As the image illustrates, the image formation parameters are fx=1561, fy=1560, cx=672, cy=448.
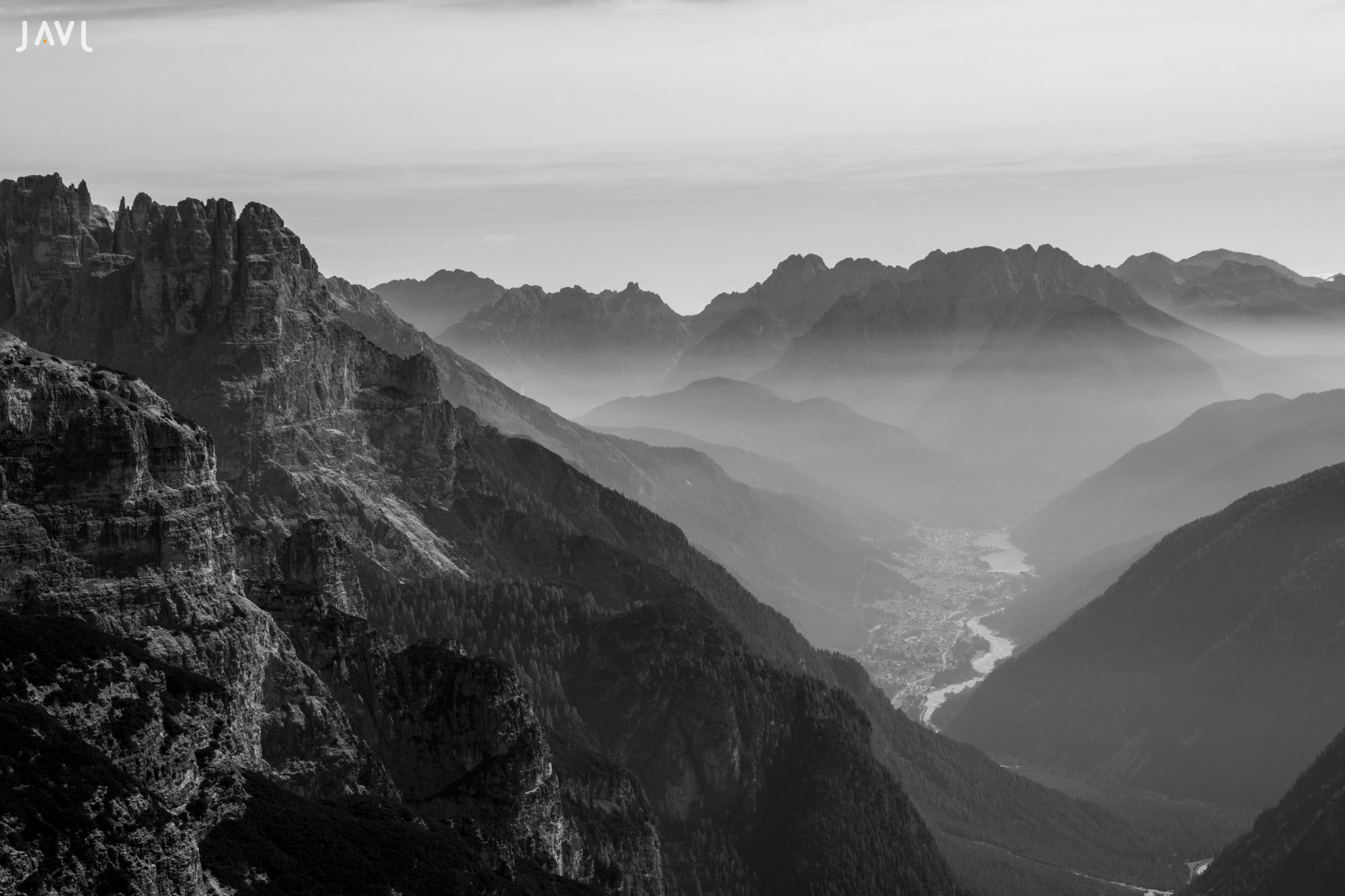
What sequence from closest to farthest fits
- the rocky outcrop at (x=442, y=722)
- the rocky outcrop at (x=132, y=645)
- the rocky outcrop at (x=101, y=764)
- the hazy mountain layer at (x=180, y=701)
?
the rocky outcrop at (x=101, y=764)
the hazy mountain layer at (x=180, y=701)
the rocky outcrop at (x=132, y=645)
the rocky outcrop at (x=442, y=722)

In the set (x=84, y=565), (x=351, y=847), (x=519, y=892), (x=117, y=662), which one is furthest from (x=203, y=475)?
(x=519, y=892)

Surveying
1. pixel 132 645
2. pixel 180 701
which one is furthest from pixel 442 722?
pixel 180 701

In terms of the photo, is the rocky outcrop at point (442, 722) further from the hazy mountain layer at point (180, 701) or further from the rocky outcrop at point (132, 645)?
Result: the rocky outcrop at point (132, 645)

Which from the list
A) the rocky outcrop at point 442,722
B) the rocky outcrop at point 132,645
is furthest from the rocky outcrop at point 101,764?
the rocky outcrop at point 442,722

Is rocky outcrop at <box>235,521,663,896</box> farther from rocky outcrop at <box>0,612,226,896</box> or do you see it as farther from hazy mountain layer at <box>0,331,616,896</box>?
rocky outcrop at <box>0,612,226,896</box>

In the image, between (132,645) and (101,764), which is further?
(132,645)

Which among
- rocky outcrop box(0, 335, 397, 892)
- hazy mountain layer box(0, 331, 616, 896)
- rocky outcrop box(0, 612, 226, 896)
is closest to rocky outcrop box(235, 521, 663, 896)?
hazy mountain layer box(0, 331, 616, 896)

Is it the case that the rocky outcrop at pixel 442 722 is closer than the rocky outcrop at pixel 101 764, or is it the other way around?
the rocky outcrop at pixel 101 764

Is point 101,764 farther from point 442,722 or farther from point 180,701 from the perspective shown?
point 442,722

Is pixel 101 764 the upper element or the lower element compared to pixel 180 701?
lower

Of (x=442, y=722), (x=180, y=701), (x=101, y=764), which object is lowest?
(x=442, y=722)

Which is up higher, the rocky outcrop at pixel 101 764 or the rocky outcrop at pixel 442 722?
the rocky outcrop at pixel 101 764

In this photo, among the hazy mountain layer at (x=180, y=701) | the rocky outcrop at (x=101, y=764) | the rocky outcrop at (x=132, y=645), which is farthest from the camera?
the rocky outcrop at (x=132, y=645)
